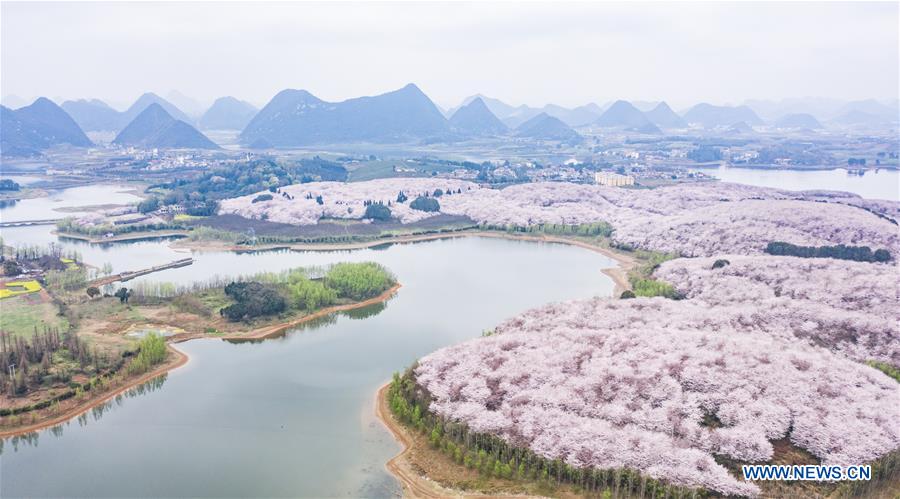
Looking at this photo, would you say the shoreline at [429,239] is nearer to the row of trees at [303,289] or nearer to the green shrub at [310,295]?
the row of trees at [303,289]

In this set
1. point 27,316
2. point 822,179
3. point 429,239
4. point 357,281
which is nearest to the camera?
point 27,316

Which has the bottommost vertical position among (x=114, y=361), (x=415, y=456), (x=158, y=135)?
(x=415, y=456)

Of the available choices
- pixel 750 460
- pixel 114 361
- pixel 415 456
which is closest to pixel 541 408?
pixel 415 456

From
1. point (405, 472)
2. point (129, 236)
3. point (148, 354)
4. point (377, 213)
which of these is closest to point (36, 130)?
point (129, 236)

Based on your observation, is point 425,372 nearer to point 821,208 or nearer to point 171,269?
point 171,269

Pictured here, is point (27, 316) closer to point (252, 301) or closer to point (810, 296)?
point (252, 301)
